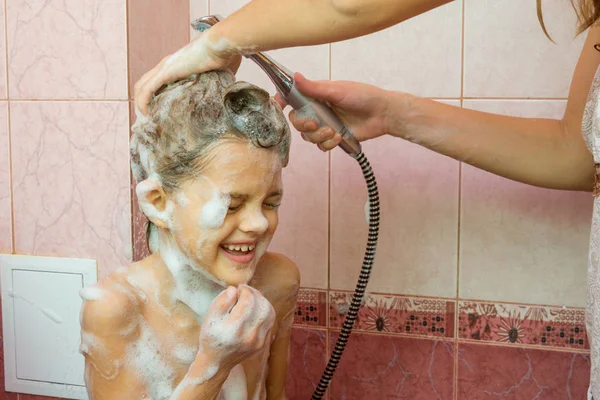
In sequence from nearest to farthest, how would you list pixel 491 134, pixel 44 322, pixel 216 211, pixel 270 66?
pixel 216 211 → pixel 270 66 → pixel 491 134 → pixel 44 322

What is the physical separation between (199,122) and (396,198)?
2.34 ft

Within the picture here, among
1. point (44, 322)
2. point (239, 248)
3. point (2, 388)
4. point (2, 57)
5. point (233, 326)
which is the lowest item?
point (2, 388)

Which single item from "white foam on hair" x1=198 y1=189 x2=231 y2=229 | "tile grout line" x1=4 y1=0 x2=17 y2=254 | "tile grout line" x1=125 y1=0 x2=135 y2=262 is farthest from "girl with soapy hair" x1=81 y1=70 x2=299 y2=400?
"tile grout line" x1=4 y1=0 x2=17 y2=254

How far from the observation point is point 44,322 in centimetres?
164

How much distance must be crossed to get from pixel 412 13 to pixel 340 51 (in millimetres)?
690

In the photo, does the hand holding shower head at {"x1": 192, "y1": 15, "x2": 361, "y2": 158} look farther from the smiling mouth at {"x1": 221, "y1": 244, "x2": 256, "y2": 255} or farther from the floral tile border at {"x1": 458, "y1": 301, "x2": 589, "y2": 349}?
the floral tile border at {"x1": 458, "y1": 301, "x2": 589, "y2": 349}

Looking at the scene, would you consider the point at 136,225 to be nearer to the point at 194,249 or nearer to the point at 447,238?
the point at 194,249

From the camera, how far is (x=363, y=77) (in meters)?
1.63

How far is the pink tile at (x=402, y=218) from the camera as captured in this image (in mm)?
1627

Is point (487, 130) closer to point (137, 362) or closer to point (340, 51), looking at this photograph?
point (340, 51)

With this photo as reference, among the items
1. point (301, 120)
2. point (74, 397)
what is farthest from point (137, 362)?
point (74, 397)

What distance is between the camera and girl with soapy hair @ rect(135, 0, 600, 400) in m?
1.09

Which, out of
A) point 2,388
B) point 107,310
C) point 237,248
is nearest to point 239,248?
point 237,248

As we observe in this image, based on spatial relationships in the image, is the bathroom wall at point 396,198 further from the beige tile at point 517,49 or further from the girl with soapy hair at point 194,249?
the girl with soapy hair at point 194,249
